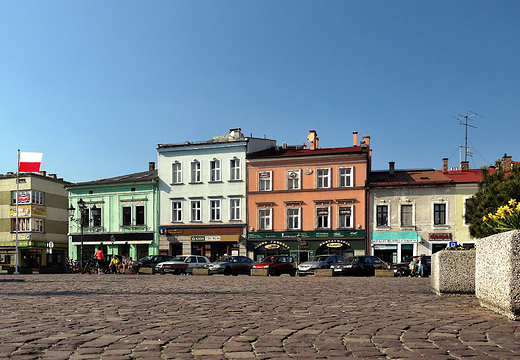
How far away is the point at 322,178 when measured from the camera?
167 feet

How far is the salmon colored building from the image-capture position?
4941 centimetres

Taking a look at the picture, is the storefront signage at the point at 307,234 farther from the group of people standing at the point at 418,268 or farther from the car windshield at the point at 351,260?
the group of people standing at the point at 418,268

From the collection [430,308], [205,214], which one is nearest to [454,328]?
[430,308]

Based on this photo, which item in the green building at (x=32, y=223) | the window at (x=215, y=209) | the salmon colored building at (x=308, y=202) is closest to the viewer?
the salmon colored building at (x=308, y=202)

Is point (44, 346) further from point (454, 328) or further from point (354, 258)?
point (354, 258)

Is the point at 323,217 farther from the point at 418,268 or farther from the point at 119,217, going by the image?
the point at 119,217

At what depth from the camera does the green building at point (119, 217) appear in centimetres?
5625

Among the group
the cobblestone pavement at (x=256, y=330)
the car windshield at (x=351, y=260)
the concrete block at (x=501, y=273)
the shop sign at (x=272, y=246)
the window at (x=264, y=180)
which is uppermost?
the window at (x=264, y=180)

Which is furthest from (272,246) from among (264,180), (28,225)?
(28,225)

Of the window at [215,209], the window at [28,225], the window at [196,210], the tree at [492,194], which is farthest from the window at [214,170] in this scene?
the window at [28,225]

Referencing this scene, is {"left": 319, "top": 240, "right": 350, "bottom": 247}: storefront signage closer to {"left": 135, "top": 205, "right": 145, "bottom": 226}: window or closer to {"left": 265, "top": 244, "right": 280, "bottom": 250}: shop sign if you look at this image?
{"left": 265, "top": 244, "right": 280, "bottom": 250}: shop sign

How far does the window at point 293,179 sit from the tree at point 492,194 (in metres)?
15.8

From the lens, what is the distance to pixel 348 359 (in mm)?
6266

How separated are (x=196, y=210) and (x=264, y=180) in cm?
725
